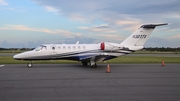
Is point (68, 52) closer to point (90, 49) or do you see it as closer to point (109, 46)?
point (90, 49)

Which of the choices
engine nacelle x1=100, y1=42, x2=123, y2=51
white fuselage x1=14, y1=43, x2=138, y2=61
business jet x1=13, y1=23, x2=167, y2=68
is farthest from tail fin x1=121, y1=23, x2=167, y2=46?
engine nacelle x1=100, y1=42, x2=123, y2=51

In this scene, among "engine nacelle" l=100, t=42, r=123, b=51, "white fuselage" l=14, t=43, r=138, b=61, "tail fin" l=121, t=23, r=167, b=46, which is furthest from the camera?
"tail fin" l=121, t=23, r=167, b=46

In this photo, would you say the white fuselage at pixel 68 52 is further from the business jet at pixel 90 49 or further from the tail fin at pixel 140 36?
the tail fin at pixel 140 36

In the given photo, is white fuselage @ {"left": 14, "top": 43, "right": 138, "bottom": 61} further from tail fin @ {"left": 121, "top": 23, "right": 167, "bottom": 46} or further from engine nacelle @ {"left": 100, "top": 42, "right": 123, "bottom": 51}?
tail fin @ {"left": 121, "top": 23, "right": 167, "bottom": 46}

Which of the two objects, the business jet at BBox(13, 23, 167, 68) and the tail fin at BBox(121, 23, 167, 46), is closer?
the business jet at BBox(13, 23, 167, 68)

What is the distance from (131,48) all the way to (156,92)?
14285 mm

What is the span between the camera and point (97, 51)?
23672 millimetres

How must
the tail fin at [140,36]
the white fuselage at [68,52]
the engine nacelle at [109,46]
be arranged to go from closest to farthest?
1. the engine nacelle at [109,46]
2. the white fuselage at [68,52]
3. the tail fin at [140,36]

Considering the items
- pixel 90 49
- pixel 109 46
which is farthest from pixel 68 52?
pixel 109 46

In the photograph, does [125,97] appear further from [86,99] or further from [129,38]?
[129,38]

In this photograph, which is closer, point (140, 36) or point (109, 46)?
point (109, 46)

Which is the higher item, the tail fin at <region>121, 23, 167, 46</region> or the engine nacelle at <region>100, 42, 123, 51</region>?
the tail fin at <region>121, 23, 167, 46</region>

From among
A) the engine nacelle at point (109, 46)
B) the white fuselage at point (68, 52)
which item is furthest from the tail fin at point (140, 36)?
the engine nacelle at point (109, 46)

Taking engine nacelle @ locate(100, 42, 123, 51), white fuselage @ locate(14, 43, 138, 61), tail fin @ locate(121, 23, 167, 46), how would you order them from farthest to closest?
tail fin @ locate(121, 23, 167, 46) < white fuselage @ locate(14, 43, 138, 61) < engine nacelle @ locate(100, 42, 123, 51)
